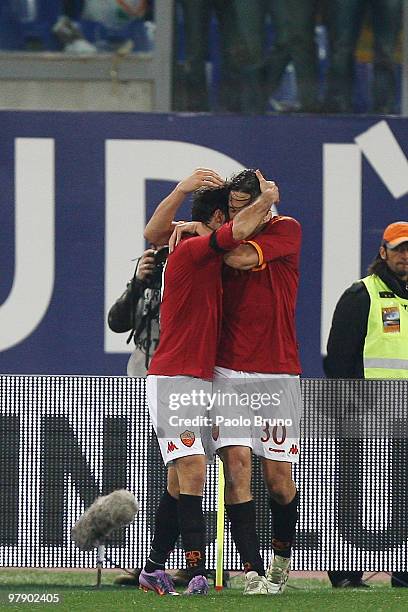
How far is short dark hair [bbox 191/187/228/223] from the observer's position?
282 inches

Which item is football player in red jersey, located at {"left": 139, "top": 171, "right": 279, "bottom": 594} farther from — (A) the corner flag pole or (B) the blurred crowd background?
(B) the blurred crowd background

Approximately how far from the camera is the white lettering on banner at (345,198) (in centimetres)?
1092

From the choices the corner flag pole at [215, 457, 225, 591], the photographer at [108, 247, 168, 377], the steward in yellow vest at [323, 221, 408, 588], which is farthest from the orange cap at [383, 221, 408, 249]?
the corner flag pole at [215, 457, 225, 591]

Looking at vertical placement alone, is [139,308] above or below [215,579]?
above

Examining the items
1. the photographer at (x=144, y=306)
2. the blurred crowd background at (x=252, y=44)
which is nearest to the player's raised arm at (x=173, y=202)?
the photographer at (x=144, y=306)

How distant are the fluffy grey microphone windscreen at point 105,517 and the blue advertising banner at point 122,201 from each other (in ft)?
11.9

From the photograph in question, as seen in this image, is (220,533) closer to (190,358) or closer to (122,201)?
(190,358)

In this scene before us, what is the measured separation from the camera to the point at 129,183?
1098 cm

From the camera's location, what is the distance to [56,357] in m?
11.0

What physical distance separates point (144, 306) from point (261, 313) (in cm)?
132

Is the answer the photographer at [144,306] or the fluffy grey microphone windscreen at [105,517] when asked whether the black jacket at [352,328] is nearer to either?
the photographer at [144,306]

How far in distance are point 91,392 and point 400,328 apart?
1.64 m

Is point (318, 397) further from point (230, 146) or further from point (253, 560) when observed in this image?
point (230, 146)

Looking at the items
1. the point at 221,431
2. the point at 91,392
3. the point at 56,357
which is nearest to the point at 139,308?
the point at 91,392
